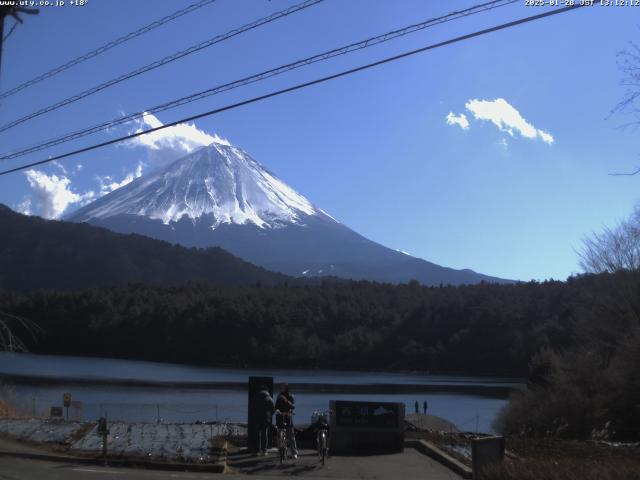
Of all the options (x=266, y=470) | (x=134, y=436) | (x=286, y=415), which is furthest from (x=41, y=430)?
(x=266, y=470)

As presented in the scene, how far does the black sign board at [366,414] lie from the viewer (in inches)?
650

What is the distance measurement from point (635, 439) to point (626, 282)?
563 inches

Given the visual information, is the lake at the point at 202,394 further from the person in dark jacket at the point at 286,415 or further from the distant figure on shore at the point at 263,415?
the person in dark jacket at the point at 286,415

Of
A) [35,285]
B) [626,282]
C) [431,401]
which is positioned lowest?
[431,401]

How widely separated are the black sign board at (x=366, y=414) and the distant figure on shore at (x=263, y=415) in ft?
4.92

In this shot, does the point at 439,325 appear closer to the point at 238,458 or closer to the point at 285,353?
the point at 285,353

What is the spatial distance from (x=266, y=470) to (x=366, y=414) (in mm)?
2950

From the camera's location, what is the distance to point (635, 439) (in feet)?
Result: 84.4

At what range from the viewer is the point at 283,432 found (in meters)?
15.0

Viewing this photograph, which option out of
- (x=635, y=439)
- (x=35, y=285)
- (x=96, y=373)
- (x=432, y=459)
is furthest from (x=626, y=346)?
(x=35, y=285)

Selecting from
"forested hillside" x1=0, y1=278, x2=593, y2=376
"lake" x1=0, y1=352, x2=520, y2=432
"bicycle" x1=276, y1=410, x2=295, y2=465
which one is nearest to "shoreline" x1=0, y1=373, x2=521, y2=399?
"lake" x1=0, y1=352, x2=520, y2=432

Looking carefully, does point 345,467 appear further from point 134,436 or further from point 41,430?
point 41,430

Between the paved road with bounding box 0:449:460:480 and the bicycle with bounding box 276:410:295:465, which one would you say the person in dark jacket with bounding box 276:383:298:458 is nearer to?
the bicycle with bounding box 276:410:295:465

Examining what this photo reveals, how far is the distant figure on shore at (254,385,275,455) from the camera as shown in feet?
51.2
